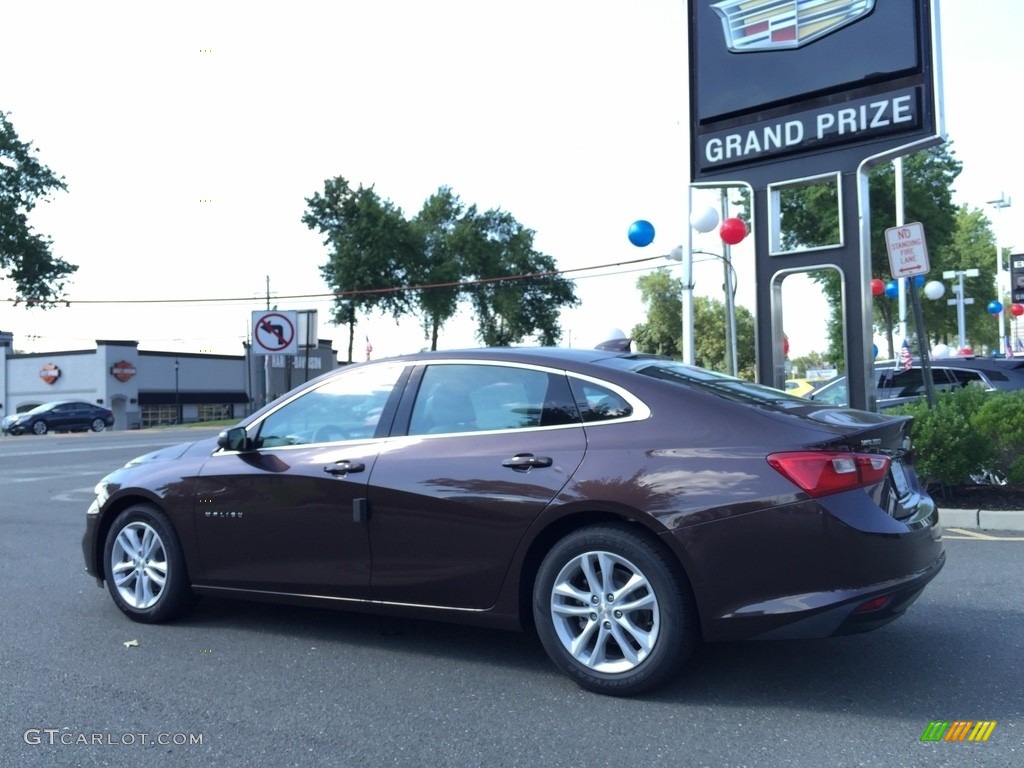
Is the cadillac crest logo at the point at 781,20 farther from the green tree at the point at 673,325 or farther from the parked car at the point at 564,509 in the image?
the green tree at the point at 673,325

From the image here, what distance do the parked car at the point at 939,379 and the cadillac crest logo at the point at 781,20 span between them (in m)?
4.55

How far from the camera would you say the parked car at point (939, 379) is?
524 inches

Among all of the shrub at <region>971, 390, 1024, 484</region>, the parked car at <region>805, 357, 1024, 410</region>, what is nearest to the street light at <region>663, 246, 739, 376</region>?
the parked car at <region>805, 357, 1024, 410</region>

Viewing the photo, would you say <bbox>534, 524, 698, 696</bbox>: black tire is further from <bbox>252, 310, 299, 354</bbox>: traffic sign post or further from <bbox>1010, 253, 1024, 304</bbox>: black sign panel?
<bbox>1010, 253, 1024, 304</bbox>: black sign panel

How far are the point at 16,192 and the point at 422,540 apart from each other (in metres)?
51.3

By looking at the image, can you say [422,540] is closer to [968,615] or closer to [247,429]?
[247,429]

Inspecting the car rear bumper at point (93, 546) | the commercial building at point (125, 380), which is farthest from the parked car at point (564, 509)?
the commercial building at point (125, 380)

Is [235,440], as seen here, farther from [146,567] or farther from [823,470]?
[823,470]

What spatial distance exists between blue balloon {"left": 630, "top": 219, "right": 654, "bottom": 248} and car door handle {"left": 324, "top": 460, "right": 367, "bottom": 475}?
40.9ft

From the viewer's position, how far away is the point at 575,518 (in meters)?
4.37

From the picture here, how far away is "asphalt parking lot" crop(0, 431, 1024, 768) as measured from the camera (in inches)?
145

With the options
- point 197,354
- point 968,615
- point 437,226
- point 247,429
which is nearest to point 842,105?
point 968,615

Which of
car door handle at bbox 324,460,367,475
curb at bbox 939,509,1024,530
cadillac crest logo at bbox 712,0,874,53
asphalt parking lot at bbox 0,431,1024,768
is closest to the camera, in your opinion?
asphalt parking lot at bbox 0,431,1024,768

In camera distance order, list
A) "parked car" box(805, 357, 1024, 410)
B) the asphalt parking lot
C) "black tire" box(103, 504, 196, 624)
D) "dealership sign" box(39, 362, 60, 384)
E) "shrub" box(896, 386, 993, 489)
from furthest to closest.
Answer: "dealership sign" box(39, 362, 60, 384)
"parked car" box(805, 357, 1024, 410)
"shrub" box(896, 386, 993, 489)
"black tire" box(103, 504, 196, 624)
the asphalt parking lot
